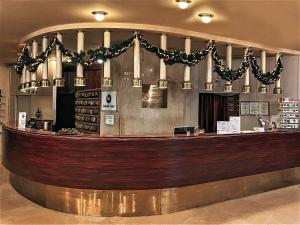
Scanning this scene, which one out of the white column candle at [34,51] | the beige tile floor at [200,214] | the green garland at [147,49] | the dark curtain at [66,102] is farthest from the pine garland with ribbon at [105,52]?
the dark curtain at [66,102]

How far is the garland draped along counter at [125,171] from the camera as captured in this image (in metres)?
4.61

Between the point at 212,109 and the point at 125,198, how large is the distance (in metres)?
6.05

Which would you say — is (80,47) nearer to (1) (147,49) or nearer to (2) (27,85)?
(1) (147,49)

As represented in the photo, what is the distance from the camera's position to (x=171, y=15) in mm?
5195

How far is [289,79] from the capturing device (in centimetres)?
879

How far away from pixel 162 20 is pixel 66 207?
3.28m

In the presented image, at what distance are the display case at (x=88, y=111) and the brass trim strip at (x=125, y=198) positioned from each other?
249 centimetres

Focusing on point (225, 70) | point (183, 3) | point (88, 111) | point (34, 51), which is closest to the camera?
point (183, 3)

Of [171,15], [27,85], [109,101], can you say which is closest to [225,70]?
[171,15]

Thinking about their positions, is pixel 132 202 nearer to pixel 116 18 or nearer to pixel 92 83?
pixel 116 18

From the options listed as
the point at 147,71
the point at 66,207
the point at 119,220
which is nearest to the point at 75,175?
the point at 66,207

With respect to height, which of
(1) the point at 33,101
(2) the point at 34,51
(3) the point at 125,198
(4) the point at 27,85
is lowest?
(3) the point at 125,198

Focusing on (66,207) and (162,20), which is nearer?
(66,207)

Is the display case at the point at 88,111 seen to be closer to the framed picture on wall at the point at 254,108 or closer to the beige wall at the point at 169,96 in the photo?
the beige wall at the point at 169,96
